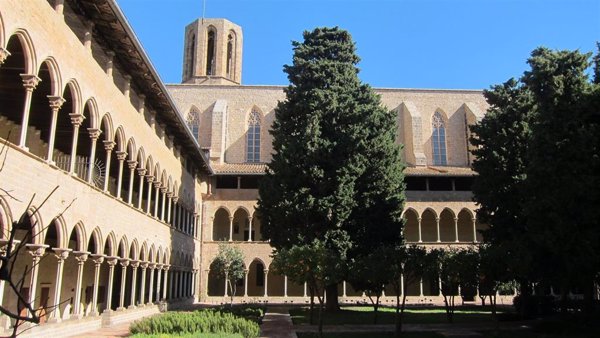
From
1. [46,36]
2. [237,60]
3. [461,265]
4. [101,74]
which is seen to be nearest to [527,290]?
[461,265]

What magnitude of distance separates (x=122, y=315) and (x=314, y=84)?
14835 mm

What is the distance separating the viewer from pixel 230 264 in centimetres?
3406

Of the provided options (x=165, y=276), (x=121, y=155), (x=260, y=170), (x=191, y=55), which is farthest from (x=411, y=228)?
(x=191, y=55)

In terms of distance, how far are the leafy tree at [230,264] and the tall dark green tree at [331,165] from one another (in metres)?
7.70

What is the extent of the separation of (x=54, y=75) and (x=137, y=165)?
9395mm

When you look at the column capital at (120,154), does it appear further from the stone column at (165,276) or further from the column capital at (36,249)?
the stone column at (165,276)

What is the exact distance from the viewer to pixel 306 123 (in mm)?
26281

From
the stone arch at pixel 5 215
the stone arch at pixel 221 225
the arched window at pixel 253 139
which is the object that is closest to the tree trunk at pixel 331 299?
the stone arch at pixel 221 225

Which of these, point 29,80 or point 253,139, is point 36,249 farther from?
point 253,139

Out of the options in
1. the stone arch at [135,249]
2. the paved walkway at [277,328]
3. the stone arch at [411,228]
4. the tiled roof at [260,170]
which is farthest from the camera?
the stone arch at [411,228]

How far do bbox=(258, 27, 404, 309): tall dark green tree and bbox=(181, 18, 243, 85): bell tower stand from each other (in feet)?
79.0

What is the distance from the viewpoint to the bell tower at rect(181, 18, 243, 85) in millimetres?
51344

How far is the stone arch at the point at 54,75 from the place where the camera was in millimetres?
13141

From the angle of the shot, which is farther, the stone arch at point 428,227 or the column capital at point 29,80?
the stone arch at point 428,227
